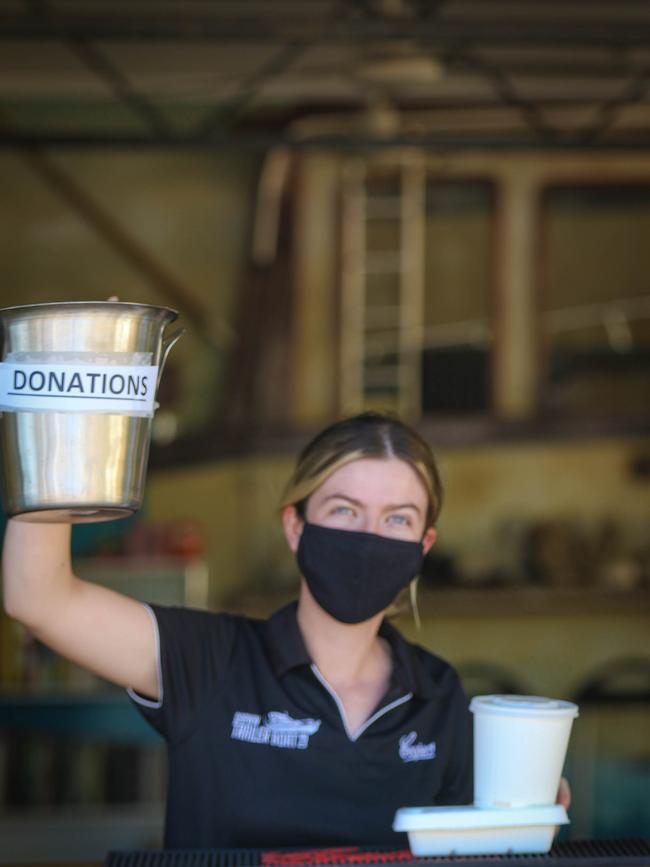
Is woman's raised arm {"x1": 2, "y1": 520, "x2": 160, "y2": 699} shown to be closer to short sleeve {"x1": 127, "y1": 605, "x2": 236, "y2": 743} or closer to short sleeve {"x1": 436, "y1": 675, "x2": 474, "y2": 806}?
short sleeve {"x1": 127, "y1": 605, "x2": 236, "y2": 743}

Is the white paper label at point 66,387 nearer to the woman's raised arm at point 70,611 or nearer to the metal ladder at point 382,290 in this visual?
the woman's raised arm at point 70,611

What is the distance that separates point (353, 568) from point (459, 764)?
14.8 inches

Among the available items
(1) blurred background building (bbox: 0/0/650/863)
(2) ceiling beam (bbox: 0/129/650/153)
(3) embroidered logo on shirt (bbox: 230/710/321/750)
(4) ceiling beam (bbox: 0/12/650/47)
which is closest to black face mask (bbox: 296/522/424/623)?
(3) embroidered logo on shirt (bbox: 230/710/321/750)

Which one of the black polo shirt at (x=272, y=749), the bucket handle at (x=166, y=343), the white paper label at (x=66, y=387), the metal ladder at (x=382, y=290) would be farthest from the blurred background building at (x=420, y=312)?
the white paper label at (x=66, y=387)

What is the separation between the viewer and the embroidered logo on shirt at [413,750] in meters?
2.11

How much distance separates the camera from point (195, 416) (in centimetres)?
776

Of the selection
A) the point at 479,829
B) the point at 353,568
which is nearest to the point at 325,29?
the point at 353,568

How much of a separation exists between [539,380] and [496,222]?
0.88 meters

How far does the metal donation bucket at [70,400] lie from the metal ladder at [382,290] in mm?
5926

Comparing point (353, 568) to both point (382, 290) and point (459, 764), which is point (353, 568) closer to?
point (459, 764)

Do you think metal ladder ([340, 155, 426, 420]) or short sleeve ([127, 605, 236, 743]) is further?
metal ladder ([340, 155, 426, 420])

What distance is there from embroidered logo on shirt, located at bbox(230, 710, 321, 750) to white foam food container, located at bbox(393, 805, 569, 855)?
38 centimetres

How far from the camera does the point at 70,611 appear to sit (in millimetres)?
1942

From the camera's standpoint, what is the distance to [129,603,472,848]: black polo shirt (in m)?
2.04
